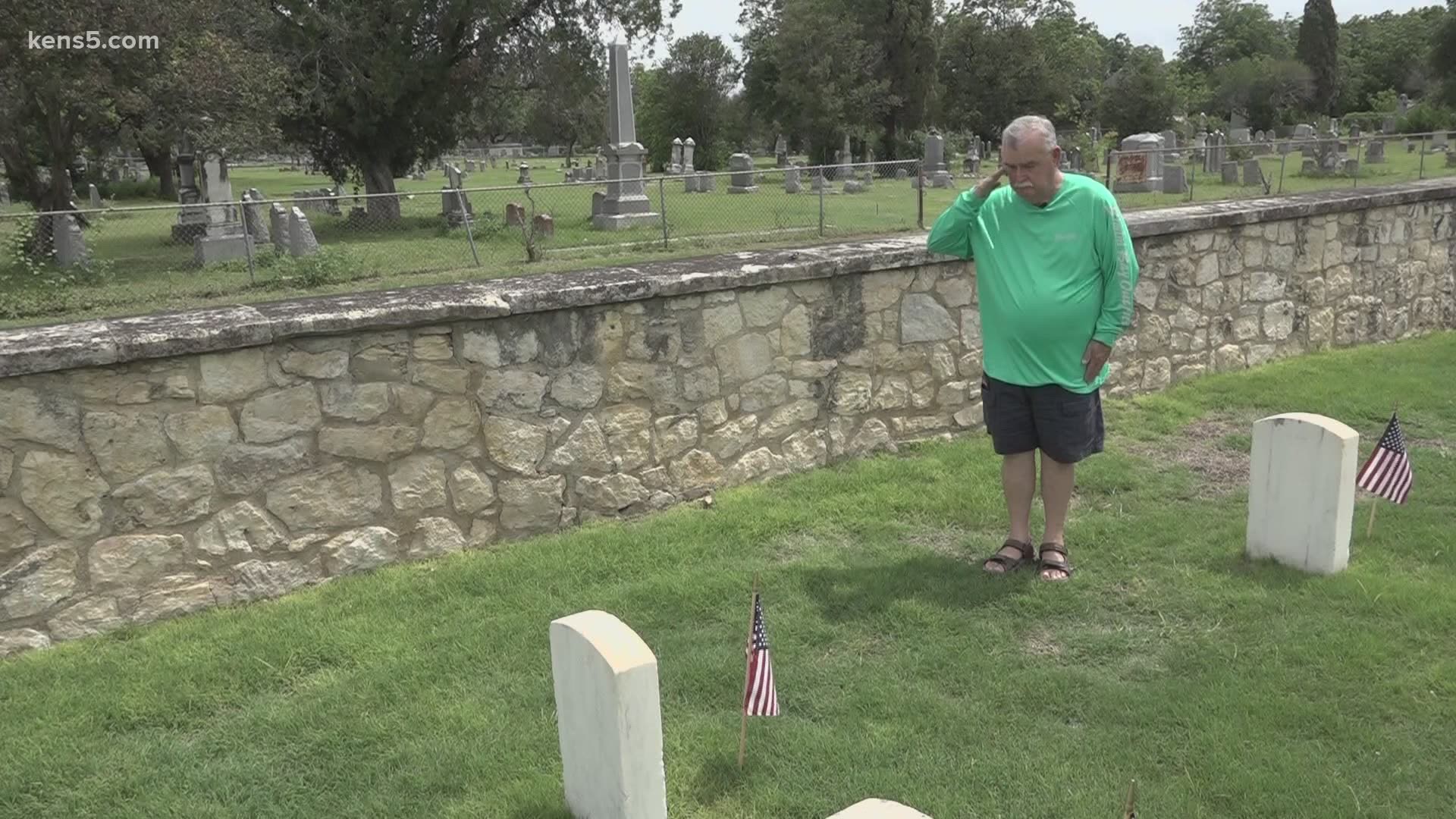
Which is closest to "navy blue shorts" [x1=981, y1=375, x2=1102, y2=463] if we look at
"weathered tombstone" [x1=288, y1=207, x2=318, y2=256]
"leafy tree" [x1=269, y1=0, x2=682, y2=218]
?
"weathered tombstone" [x1=288, y1=207, x2=318, y2=256]

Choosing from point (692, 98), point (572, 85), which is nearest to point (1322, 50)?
point (692, 98)

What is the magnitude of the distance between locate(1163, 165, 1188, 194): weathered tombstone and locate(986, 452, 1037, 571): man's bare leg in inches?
828

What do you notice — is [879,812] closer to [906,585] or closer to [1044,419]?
[906,585]

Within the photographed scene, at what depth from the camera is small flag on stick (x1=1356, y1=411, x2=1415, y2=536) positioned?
4.14 metres

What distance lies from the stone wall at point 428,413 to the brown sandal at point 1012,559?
4.23ft

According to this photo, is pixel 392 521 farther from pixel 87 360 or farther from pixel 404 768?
pixel 404 768

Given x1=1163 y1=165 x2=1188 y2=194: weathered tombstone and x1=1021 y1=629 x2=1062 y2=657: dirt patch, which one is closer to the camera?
x1=1021 y1=629 x2=1062 y2=657: dirt patch

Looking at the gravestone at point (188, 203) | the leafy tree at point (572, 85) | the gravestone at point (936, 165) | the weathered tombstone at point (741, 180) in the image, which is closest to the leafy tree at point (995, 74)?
the gravestone at point (936, 165)

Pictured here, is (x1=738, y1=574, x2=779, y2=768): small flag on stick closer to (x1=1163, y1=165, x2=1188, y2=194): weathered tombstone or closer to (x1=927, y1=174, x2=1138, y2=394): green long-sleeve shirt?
(x1=927, y1=174, x2=1138, y2=394): green long-sleeve shirt

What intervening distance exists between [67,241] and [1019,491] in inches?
579

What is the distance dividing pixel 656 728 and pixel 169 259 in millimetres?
16884

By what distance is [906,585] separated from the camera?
3754 millimetres

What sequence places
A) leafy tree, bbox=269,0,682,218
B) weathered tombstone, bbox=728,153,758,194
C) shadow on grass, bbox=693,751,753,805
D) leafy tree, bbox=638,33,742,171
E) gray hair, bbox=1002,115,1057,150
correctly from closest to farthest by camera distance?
shadow on grass, bbox=693,751,753,805, gray hair, bbox=1002,115,1057,150, leafy tree, bbox=269,0,682,218, weathered tombstone, bbox=728,153,758,194, leafy tree, bbox=638,33,742,171

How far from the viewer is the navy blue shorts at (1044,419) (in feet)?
12.3
